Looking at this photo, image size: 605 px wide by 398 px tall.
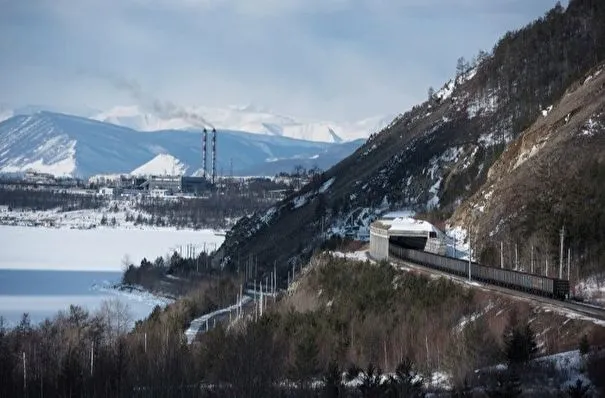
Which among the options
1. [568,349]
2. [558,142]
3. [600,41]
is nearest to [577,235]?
[558,142]

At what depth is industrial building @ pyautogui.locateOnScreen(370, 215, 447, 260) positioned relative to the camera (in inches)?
2083

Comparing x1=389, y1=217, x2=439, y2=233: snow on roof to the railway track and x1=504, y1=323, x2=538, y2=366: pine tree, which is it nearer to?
the railway track

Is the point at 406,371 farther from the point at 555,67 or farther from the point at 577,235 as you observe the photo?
the point at 555,67

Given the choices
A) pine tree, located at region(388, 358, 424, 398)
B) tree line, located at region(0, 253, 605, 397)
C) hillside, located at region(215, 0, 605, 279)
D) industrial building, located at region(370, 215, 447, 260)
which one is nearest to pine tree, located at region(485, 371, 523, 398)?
tree line, located at region(0, 253, 605, 397)

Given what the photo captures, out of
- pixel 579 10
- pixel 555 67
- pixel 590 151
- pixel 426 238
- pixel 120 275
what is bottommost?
pixel 120 275

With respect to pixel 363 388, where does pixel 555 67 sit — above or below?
above

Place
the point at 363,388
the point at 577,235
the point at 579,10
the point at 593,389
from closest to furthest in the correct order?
the point at 593,389 → the point at 363,388 → the point at 577,235 → the point at 579,10

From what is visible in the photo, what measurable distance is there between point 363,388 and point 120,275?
8434 cm

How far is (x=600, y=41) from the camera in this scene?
79062mm

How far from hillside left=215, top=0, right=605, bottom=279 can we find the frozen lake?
13888mm

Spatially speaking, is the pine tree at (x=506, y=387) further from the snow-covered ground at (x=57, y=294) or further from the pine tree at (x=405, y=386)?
the snow-covered ground at (x=57, y=294)

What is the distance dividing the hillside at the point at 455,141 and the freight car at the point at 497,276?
55.9 feet

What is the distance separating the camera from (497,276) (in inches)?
1444

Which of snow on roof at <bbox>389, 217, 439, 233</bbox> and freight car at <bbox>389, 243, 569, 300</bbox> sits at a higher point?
snow on roof at <bbox>389, 217, 439, 233</bbox>
